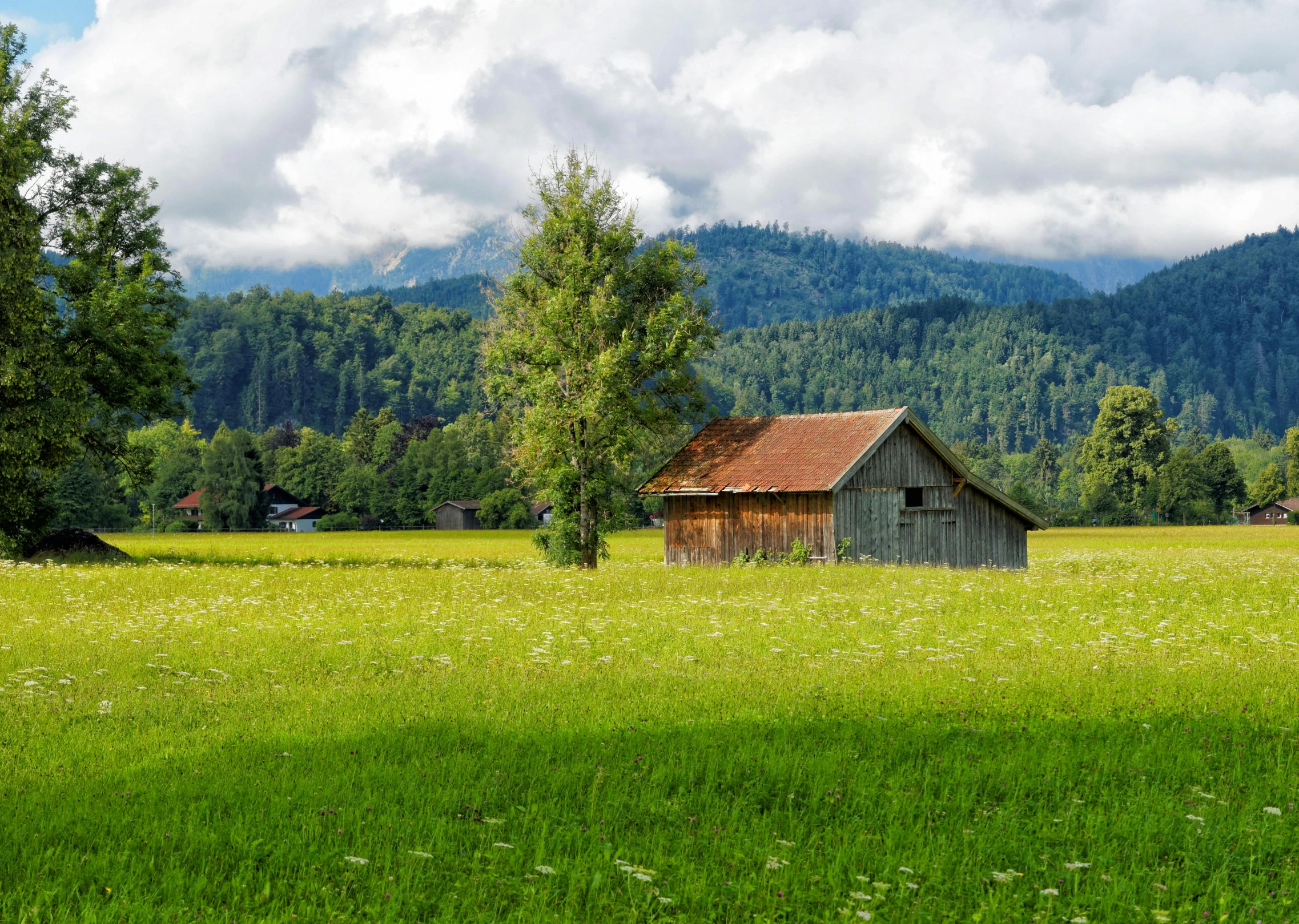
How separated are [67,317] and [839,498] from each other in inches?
1224

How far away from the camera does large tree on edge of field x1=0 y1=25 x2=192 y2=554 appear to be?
3725 cm

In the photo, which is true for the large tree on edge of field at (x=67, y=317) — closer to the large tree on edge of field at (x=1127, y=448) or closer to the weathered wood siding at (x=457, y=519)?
the weathered wood siding at (x=457, y=519)

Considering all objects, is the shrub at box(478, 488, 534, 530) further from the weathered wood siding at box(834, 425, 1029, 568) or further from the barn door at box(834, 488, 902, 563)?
Result: the barn door at box(834, 488, 902, 563)

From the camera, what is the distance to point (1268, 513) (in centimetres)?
15862

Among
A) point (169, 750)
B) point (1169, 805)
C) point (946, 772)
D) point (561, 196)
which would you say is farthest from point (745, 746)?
point (561, 196)

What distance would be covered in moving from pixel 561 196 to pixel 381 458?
132m

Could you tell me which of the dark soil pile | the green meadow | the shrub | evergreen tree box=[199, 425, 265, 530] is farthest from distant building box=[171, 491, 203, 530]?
the green meadow

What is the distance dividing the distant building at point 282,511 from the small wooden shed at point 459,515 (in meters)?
22.2

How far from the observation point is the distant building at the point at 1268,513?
155 meters

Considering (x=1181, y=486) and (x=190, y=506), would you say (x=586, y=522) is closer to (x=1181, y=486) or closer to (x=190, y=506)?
(x=1181, y=486)

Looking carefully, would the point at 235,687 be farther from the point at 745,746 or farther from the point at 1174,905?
the point at 1174,905

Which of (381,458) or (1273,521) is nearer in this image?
(1273,521)

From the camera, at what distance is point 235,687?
44.5ft

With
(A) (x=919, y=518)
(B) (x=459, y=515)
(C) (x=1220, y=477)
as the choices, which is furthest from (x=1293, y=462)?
(A) (x=919, y=518)
